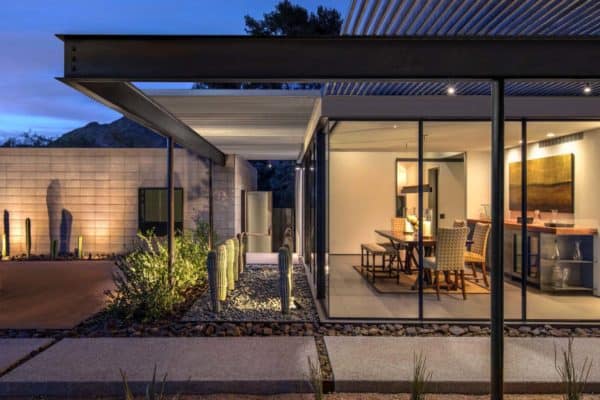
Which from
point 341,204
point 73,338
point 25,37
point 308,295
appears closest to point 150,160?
point 341,204

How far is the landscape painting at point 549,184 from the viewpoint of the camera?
7.09m

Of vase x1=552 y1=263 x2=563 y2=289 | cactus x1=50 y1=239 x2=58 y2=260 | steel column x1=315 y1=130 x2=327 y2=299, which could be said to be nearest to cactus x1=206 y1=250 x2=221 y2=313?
steel column x1=315 y1=130 x2=327 y2=299

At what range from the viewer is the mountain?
3744 cm

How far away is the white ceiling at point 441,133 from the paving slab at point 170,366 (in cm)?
324

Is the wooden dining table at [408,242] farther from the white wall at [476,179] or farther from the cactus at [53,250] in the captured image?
the cactus at [53,250]

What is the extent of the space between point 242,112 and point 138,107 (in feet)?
4.93

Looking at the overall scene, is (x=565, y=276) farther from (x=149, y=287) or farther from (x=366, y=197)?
(x=149, y=287)

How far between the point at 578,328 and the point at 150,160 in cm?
894

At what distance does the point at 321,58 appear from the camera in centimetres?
311

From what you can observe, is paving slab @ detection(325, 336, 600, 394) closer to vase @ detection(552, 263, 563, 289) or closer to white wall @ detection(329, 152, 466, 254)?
vase @ detection(552, 263, 563, 289)

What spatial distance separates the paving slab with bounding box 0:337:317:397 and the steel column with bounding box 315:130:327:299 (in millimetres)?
1813

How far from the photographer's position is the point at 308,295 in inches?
265

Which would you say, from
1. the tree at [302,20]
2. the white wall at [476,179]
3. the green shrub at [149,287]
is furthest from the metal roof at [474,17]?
the tree at [302,20]

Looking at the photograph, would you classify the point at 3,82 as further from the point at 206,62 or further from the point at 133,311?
the point at 206,62
